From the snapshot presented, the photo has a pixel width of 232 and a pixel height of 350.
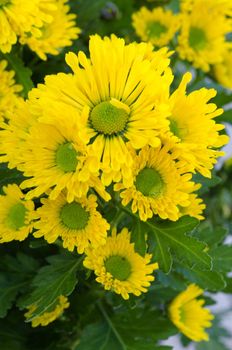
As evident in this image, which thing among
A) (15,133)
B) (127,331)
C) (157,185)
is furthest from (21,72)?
(127,331)

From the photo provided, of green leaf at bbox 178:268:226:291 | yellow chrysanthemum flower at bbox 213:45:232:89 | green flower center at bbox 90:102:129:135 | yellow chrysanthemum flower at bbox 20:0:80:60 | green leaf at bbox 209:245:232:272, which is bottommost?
green leaf at bbox 178:268:226:291

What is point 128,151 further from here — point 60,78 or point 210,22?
point 210,22

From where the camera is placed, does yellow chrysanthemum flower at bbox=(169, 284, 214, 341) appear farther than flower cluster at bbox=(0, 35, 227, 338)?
Yes

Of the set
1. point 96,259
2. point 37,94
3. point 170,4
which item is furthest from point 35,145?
point 170,4

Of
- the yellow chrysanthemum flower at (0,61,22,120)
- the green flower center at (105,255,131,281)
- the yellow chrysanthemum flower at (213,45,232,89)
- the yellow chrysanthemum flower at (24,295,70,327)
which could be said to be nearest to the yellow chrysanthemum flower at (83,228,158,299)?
the green flower center at (105,255,131,281)

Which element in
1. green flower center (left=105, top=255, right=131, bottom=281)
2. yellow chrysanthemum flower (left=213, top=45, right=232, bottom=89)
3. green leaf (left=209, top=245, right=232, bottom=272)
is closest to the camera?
green flower center (left=105, top=255, right=131, bottom=281)

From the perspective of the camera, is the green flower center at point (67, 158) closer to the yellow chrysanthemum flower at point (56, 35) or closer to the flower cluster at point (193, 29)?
the yellow chrysanthemum flower at point (56, 35)

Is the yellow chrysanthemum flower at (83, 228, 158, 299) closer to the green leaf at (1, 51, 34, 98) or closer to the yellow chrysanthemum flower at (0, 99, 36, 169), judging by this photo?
the yellow chrysanthemum flower at (0, 99, 36, 169)
